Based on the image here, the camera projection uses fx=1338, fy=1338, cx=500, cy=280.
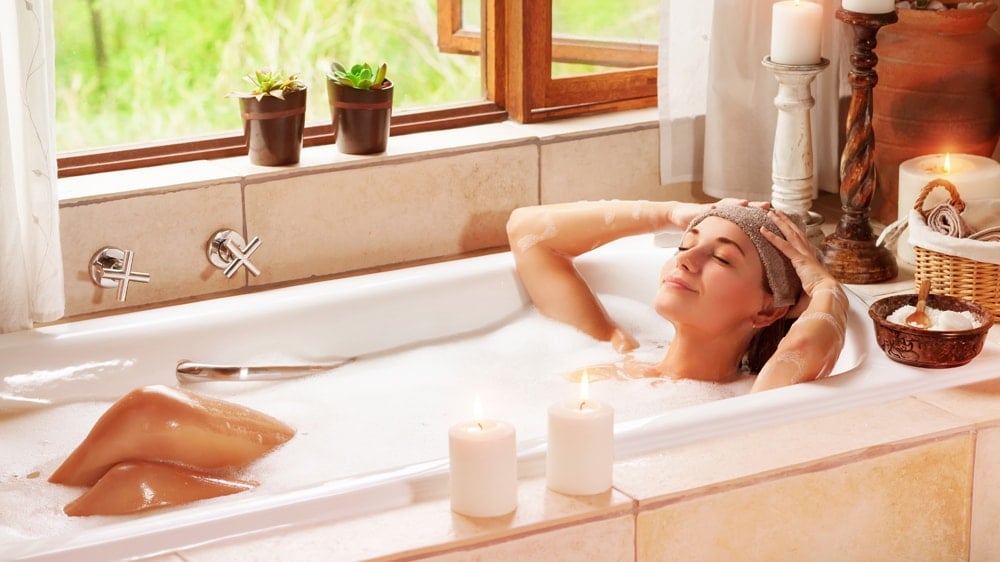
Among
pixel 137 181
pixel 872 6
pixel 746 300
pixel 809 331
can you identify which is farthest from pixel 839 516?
pixel 137 181

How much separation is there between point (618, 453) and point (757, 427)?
234 mm

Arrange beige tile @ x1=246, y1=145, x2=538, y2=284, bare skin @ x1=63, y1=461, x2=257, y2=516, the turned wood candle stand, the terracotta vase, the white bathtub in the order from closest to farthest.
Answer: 1. the white bathtub
2. bare skin @ x1=63, y1=461, x2=257, y2=516
3. the turned wood candle stand
4. beige tile @ x1=246, y1=145, x2=538, y2=284
5. the terracotta vase

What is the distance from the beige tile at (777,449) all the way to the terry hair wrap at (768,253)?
317 millimetres

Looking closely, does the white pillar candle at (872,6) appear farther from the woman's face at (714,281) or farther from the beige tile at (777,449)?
the beige tile at (777,449)

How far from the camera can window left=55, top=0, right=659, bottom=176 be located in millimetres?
2797

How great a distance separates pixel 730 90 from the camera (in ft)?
9.89

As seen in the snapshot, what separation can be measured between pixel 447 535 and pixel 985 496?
2.77 feet

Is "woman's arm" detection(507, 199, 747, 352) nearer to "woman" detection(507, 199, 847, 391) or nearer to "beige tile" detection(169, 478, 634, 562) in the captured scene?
"woman" detection(507, 199, 847, 391)

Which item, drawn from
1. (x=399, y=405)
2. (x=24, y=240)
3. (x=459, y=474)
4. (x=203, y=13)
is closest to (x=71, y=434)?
(x=24, y=240)

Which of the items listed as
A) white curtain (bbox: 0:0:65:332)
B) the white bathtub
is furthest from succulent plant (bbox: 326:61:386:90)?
white curtain (bbox: 0:0:65:332)

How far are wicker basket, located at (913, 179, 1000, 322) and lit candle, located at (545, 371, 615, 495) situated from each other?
3.01 feet

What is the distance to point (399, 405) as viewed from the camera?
2.38 meters

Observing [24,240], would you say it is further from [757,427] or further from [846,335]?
[846,335]

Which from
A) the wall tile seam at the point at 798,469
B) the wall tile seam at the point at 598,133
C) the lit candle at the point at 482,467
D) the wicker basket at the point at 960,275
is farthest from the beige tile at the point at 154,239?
the wicker basket at the point at 960,275
